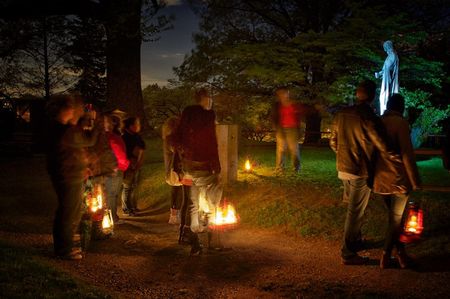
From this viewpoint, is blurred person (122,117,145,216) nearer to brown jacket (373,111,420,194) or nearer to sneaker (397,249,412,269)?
brown jacket (373,111,420,194)

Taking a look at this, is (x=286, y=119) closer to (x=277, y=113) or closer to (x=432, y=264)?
(x=277, y=113)

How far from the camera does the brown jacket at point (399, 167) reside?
513 cm

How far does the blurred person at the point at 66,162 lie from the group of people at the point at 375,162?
3349 millimetres

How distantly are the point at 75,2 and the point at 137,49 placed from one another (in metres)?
2.81

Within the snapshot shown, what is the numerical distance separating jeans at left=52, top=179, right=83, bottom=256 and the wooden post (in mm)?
4372

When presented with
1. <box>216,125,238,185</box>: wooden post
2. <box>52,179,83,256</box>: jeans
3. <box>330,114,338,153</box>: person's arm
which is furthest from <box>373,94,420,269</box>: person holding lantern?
<box>216,125,238,185</box>: wooden post

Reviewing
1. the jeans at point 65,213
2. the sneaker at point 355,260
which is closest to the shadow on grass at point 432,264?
the sneaker at point 355,260

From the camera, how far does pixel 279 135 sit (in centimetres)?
1059

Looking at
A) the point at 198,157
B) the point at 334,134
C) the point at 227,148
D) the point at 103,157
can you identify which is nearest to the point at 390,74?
the point at 227,148

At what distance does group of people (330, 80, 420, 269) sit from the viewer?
5.16 metres

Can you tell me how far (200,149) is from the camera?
5.70m

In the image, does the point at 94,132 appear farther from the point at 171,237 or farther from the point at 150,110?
the point at 150,110

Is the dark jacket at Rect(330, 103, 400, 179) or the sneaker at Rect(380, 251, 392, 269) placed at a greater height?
the dark jacket at Rect(330, 103, 400, 179)

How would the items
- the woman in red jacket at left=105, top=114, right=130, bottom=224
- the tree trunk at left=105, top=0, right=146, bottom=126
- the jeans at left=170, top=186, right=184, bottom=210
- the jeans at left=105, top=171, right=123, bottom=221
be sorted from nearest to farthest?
the woman in red jacket at left=105, top=114, right=130, bottom=224 → the jeans at left=105, top=171, right=123, bottom=221 → the jeans at left=170, top=186, right=184, bottom=210 → the tree trunk at left=105, top=0, right=146, bottom=126
